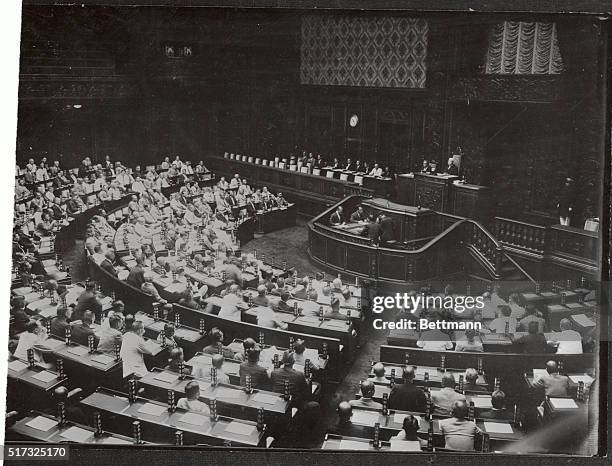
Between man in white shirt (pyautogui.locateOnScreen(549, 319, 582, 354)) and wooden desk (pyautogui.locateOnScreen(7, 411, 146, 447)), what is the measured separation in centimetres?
409

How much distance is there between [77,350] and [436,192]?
3.74 metres

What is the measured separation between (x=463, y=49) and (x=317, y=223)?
7.13 feet

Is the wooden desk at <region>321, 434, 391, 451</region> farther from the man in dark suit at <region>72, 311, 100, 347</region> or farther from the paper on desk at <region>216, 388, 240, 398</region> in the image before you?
the man in dark suit at <region>72, 311, 100, 347</region>

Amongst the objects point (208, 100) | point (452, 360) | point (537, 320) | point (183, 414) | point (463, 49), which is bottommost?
point (183, 414)

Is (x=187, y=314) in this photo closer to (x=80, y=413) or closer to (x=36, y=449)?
(x=80, y=413)

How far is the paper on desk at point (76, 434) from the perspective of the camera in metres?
5.32

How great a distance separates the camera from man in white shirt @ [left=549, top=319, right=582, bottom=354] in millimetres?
5363

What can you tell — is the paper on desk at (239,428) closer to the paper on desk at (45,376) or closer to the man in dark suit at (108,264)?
the paper on desk at (45,376)

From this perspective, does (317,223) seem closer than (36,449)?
No

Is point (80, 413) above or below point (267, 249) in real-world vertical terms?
below

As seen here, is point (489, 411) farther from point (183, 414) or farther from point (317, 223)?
point (183, 414)

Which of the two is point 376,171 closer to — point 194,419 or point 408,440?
point 408,440

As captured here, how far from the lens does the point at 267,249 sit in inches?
224

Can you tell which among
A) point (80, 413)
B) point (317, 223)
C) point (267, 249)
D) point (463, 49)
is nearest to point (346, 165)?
point (317, 223)
